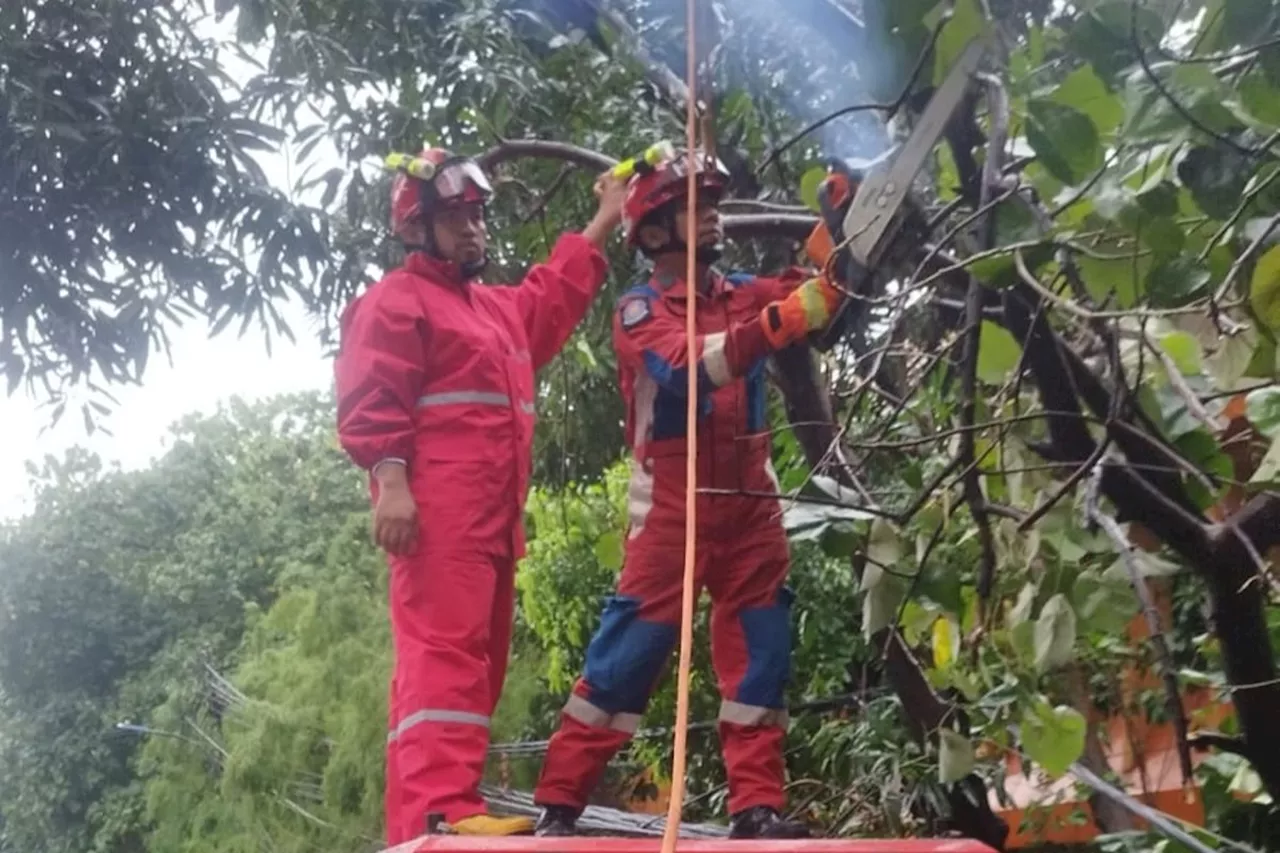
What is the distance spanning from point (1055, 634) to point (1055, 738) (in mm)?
231

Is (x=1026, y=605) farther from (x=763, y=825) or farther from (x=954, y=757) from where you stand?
(x=763, y=825)

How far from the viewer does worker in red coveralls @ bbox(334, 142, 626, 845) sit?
2434 millimetres

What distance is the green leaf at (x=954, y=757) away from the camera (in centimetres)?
233

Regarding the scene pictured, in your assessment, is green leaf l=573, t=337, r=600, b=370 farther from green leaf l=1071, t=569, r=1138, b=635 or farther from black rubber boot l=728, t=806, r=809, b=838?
green leaf l=1071, t=569, r=1138, b=635

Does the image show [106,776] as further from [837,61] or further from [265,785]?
[837,61]

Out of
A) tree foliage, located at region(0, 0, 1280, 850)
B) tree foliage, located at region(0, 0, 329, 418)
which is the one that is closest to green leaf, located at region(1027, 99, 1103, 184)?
tree foliage, located at region(0, 0, 1280, 850)

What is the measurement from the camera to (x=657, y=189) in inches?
104

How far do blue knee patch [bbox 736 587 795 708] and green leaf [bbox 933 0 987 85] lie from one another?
3.72ft

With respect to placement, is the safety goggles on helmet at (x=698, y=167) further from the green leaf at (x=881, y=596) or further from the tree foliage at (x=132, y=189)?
the tree foliage at (x=132, y=189)

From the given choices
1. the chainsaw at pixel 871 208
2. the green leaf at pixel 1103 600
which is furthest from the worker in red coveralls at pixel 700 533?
the green leaf at pixel 1103 600

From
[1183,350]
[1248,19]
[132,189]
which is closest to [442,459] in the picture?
[1183,350]

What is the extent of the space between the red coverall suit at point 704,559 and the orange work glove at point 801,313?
6cm

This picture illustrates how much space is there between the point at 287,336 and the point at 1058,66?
3.65 meters

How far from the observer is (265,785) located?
10719mm
